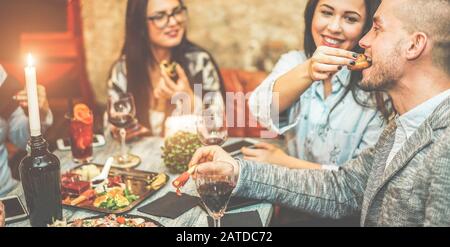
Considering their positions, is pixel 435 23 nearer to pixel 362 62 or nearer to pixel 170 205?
pixel 362 62

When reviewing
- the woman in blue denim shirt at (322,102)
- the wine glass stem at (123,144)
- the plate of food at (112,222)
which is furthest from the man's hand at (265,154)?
the plate of food at (112,222)

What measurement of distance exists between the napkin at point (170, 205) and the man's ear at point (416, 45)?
83cm

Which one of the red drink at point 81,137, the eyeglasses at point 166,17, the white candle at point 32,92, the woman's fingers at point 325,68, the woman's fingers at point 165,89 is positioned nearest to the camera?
the white candle at point 32,92

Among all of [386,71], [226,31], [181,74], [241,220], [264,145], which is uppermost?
[226,31]

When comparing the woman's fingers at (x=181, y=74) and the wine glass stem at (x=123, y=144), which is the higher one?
the woman's fingers at (x=181, y=74)

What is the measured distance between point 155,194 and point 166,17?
1.25 m

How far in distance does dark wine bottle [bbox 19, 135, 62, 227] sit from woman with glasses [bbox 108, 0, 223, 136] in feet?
3.84

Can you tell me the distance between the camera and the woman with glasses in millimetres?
2650

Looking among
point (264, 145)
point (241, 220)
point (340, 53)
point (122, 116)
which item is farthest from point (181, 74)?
point (241, 220)

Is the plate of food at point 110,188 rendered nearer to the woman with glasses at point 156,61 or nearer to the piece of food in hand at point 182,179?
the piece of food in hand at point 182,179

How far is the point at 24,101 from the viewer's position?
1983mm

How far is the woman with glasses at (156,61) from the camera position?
2.65 meters

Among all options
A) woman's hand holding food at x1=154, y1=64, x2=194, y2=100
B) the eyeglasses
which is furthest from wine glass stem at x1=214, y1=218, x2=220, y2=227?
the eyeglasses

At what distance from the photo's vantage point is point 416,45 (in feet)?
5.02
